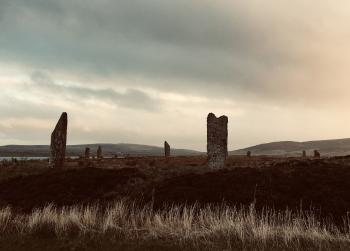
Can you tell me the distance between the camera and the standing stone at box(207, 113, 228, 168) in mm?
30203

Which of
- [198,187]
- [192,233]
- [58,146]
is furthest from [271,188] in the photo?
[58,146]

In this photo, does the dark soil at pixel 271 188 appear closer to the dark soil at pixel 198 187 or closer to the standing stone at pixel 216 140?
the dark soil at pixel 198 187

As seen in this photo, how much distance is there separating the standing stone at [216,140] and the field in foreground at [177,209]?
102cm

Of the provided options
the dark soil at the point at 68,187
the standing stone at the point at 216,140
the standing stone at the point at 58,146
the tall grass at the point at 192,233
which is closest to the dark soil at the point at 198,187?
the dark soil at the point at 68,187

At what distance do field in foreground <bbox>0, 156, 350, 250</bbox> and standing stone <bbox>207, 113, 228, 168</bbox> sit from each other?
1.02 meters

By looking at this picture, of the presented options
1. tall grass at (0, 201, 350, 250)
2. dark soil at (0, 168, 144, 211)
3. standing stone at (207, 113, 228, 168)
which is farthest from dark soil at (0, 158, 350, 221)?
tall grass at (0, 201, 350, 250)

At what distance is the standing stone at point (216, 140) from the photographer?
3020cm

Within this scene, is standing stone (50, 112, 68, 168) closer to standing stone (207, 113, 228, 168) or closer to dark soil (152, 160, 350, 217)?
standing stone (207, 113, 228, 168)

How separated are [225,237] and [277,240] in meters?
1.49

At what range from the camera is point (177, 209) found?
15.8 meters

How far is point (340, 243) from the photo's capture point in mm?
12312

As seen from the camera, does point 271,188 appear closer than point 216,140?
Yes

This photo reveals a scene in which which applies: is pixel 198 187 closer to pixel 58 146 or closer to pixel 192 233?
pixel 192 233

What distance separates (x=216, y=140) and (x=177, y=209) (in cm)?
1523
